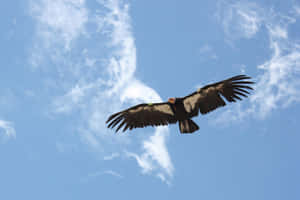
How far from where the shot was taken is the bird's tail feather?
21.0m

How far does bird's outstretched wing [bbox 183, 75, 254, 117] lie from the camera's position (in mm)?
20562

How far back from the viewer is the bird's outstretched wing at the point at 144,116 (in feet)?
71.9

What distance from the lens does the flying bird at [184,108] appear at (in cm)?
2080

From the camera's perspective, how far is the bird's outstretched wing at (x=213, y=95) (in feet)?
67.5

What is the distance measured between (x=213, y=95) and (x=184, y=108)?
182 cm

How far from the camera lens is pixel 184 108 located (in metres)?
21.4

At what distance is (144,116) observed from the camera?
2238cm

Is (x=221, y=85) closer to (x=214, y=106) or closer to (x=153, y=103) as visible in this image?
(x=214, y=106)

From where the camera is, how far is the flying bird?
20.8m

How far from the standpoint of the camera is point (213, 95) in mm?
21266

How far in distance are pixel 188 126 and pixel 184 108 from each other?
108 centimetres

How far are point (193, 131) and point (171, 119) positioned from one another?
5.25 feet

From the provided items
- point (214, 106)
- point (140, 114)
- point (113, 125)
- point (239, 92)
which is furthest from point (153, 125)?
point (239, 92)

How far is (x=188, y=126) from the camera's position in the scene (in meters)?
21.1
